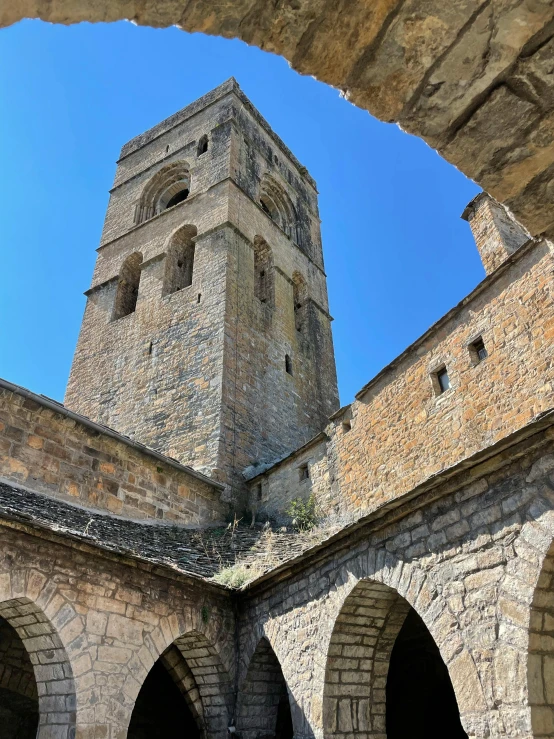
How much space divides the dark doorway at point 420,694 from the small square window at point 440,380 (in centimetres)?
299

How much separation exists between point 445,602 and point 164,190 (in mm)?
16266

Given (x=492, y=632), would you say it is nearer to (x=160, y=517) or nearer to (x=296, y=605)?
(x=296, y=605)

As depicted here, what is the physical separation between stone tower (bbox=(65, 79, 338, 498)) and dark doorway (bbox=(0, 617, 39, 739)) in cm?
467

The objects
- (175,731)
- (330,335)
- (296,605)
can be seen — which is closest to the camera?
(296,605)

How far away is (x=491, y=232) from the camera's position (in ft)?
29.8

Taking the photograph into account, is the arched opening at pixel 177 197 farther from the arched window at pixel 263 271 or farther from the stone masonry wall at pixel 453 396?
the stone masonry wall at pixel 453 396

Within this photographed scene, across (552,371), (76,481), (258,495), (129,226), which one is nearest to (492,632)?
(552,371)

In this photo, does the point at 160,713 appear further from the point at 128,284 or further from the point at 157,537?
the point at 128,284

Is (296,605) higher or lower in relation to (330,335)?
lower

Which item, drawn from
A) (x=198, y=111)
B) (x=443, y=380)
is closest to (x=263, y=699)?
(x=443, y=380)

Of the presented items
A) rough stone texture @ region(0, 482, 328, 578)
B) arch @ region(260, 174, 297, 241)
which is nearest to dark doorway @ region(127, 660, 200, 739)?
rough stone texture @ region(0, 482, 328, 578)

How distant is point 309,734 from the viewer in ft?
18.2

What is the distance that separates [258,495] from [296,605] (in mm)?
5003

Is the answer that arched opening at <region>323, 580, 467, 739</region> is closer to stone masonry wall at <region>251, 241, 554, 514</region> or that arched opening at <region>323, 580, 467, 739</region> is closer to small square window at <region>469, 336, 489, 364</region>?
stone masonry wall at <region>251, 241, 554, 514</region>
